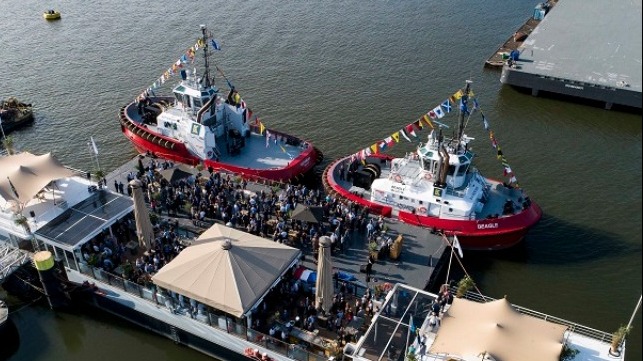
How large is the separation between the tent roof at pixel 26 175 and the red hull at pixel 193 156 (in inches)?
332

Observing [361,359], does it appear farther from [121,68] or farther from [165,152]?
[121,68]

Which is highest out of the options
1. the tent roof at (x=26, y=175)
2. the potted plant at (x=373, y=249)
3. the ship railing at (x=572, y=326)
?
the tent roof at (x=26, y=175)

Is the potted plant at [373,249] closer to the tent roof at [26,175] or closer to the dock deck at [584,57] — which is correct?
the tent roof at [26,175]

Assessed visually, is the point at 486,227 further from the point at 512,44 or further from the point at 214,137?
the point at 512,44

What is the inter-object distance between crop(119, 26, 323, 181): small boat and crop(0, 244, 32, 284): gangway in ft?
37.1

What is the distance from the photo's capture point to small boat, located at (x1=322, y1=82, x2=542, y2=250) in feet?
102

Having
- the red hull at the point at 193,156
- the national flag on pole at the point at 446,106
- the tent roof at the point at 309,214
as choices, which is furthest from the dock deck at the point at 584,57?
the tent roof at the point at 309,214

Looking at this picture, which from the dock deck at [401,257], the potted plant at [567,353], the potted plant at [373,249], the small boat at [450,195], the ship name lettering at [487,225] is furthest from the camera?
the ship name lettering at [487,225]

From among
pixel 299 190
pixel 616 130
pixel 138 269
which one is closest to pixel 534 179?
pixel 616 130

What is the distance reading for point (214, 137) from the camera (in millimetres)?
38062

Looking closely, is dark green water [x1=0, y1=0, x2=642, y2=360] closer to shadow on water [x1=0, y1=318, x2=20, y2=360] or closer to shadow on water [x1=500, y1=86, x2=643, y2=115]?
shadow on water [x1=0, y1=318, x2=20, y2=360]

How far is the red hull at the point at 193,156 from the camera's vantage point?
118ft

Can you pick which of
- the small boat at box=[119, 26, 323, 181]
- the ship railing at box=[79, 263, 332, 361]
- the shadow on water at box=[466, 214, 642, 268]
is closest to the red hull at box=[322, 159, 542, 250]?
the shadow on water at box=[466, 214, 642, 268]

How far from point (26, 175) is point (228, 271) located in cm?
1272
